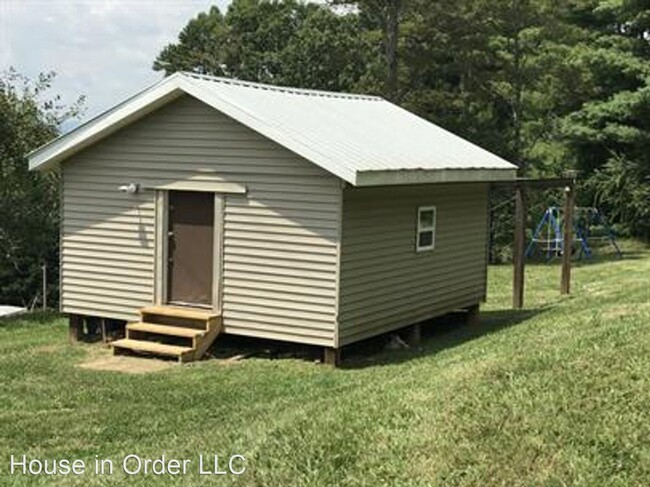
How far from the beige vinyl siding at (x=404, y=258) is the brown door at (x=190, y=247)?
77.1 inches

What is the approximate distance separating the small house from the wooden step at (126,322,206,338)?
0.02m

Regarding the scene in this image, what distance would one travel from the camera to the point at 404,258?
1315 cm

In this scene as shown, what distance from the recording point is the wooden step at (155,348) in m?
12.0

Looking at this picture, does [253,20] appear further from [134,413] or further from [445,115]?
[134,413]

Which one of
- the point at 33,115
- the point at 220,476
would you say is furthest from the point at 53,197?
the point at 220,476

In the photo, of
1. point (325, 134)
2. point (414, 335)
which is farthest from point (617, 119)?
point (325, 134)

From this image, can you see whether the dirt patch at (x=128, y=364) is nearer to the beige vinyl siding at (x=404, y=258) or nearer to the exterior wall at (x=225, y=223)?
the exterior wall at (x=225, y=223)

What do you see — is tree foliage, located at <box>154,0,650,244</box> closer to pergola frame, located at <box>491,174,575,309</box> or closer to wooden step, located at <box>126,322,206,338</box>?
pergola frame, located at <box>491,174,575,309</box>

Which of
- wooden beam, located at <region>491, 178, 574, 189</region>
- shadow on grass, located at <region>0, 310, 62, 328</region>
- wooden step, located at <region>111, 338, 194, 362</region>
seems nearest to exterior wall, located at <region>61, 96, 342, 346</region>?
wooden step, located at <region>111, 338, 194, 362</region>

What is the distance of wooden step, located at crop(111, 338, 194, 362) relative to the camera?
12.0m

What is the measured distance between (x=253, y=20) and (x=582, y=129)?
18.6 m

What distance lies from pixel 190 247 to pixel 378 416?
6.51m

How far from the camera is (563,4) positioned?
105 ft

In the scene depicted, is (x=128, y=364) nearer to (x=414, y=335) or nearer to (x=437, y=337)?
(x=414, y=335)
